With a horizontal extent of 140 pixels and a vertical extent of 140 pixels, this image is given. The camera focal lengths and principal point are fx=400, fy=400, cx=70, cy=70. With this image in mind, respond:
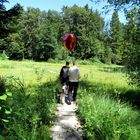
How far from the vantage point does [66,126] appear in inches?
458

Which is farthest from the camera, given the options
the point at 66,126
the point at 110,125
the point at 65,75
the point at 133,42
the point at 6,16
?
the point at 133,42

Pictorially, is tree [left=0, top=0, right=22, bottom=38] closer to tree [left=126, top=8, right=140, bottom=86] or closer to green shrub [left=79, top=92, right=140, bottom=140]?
tree [left=126, top=8, right=140, bottom=86]

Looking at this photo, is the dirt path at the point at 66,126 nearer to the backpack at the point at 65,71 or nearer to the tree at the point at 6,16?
the backpack at the point at 65,71

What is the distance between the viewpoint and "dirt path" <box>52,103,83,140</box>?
34.3 ft

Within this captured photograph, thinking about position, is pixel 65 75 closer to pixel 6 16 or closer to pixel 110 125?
pixel 6 16

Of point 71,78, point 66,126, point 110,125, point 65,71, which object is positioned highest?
point 65,71

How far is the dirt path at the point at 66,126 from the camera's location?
10441 mm

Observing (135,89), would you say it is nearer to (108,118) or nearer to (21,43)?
(108,118)

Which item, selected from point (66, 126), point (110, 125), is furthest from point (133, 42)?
point (110, 125)

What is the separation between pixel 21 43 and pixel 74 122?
90028 mm

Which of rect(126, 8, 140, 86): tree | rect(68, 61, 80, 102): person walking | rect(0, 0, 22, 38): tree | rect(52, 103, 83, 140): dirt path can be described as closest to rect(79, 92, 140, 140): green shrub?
rect(52, 103, 83, 140): dirt path

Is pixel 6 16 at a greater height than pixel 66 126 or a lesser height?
greater

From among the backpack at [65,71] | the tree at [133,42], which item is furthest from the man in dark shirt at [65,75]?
the tree at [133,42]

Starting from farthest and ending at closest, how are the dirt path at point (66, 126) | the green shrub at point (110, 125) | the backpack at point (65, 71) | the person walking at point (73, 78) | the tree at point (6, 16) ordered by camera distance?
the tree at point (6, 16)
the backpack at point (65, 71)
the person walking at point (73, 78)
the dirt path at point (66, 126)
the green shrub at point (110, 125)
